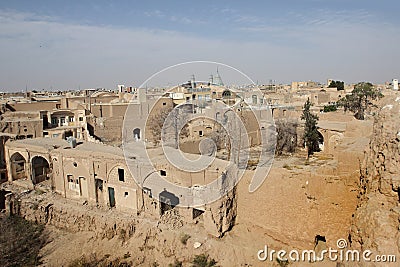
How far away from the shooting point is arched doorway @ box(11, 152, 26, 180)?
1870cm

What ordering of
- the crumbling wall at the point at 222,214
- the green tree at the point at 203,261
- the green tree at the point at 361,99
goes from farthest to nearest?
the green tree at the point at 361,99 → the crumbling wall at the point at 222,214 → the green tree at the point at 203,261

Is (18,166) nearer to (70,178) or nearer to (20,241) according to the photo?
(70,178)

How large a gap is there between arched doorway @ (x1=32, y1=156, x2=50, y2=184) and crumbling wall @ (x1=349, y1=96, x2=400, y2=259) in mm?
16500

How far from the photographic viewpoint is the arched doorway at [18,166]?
18703 millimetres

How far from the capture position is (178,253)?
11.4 meters

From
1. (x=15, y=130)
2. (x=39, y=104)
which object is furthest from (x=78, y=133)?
(x=39, y=104)

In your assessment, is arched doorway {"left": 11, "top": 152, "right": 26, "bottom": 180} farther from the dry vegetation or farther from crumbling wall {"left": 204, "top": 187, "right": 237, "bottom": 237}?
crumbling wall {"left": 204, "top": 187, "right": 237, "bottom": 237}

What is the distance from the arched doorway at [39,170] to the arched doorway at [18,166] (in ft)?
3.57

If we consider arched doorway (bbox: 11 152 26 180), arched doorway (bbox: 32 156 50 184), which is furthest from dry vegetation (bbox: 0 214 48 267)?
arched doorway (bbox: 11 152 26 180)

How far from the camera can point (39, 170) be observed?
18.5 metres

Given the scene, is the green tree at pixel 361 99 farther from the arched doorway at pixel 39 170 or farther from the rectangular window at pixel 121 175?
the arched doorway at pixel 39 170

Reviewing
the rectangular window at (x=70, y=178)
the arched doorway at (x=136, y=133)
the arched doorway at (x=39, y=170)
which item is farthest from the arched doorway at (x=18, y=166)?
the arched doorway at (x=136, y=133)

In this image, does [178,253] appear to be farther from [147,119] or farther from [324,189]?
[147,119]

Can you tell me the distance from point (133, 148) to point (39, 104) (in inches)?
638
